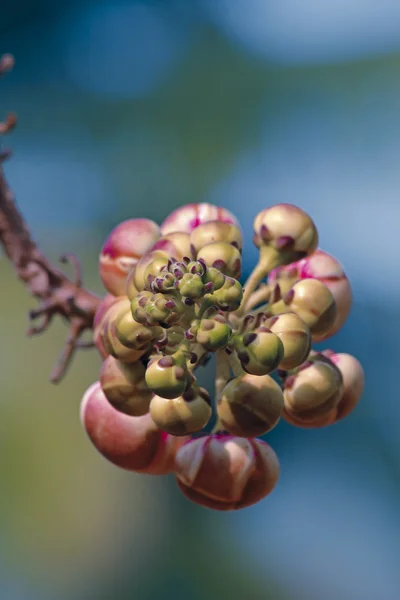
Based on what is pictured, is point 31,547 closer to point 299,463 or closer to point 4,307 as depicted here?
point 4,307

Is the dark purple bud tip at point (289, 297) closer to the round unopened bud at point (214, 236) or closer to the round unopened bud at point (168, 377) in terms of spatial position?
the round unopened bud at point (214, 236)

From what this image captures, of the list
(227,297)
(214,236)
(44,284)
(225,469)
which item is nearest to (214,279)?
A: (227,297)

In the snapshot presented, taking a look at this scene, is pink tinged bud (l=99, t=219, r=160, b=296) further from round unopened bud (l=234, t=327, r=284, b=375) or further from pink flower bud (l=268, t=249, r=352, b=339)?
round unopened bud (l=234, t=327, r=284, b=375)

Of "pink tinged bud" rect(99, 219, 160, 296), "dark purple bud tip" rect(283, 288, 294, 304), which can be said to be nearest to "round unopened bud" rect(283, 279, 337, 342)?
"dark purple bud tip" rect(283, 288, 294, 304)

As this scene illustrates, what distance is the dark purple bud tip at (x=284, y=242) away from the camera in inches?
39.6

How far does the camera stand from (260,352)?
0.81 metres

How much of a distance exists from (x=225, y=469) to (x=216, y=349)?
251 millimetres

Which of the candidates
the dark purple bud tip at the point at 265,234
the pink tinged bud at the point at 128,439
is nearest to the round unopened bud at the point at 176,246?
the dark purple bud tip at the point at 265,234

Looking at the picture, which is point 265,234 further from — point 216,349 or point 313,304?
point 216,349

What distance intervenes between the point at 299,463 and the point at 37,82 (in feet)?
16.7

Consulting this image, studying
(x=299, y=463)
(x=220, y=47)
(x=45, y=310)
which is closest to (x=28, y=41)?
(x=220, y=47)

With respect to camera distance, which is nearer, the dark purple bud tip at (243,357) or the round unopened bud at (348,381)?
the dark purple bud tip at (243,357)

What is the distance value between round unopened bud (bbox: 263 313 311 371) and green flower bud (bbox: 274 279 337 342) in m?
0.05

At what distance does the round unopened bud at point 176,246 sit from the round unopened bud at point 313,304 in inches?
5.2
